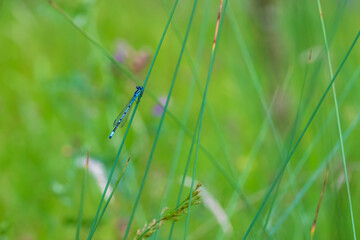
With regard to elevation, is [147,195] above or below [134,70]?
below

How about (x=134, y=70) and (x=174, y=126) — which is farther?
(x=174, y=126)

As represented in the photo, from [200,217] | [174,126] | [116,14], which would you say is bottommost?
[200,217]

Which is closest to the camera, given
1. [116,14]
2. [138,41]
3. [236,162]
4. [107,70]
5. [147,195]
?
[107,70]

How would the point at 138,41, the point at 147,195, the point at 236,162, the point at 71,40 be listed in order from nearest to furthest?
the point at 147,195 < the point at 236,162 < the point at 71,40 < the point at 138,41

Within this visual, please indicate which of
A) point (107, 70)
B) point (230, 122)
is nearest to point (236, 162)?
point (230, 122)

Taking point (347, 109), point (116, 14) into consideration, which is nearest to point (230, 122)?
point (347, 109)

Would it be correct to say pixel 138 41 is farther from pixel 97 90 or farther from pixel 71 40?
pixel 97 90
